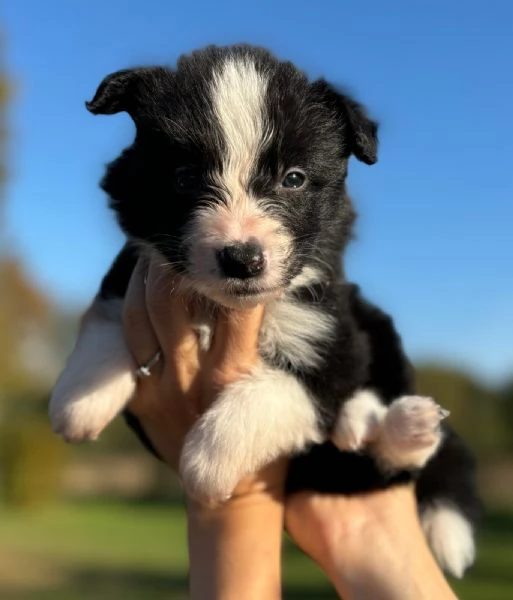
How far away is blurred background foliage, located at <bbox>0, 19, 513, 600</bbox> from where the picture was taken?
52.0ft

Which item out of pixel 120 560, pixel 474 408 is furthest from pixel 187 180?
pixel 474 408

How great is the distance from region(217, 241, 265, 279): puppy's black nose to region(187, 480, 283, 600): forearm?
115 centimetres

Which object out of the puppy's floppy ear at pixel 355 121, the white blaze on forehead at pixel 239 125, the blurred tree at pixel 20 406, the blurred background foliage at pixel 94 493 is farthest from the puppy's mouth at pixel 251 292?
the blurred tree at pixel 20 406

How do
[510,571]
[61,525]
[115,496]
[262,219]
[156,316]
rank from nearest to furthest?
[262,219], [156,316], [510,571], [61,525], [115,496]

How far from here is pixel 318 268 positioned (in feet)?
10.9

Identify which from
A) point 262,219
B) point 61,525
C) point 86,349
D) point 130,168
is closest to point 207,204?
point 262,219

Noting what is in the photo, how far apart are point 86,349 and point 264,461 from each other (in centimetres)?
90

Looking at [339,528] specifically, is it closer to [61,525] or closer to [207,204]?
[207,204]

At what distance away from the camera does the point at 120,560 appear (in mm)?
18016

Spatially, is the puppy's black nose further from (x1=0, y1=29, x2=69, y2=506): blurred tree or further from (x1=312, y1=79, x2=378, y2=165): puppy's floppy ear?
(x1=0, y1=29, x2=69, y2=506): blurred tree

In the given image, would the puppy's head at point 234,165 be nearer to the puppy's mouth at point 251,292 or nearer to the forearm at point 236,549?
the puppy's mouth at point 251,292

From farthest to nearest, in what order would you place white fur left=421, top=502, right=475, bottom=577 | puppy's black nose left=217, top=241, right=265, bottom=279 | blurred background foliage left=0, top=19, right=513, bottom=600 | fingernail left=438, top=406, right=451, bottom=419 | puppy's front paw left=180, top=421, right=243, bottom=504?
1. blurred background foliage left=0, top=19, right=513, bottom=600
2. white fur left=421, top=502, right=475, bottom=577
3. fingernail left=438, top=406, right=451, bottom=419
4. puppy's front paw left=180, top=421, right=243, bottom=504
5. puppy's black nose left=217, top=241, right=265, bottom=279

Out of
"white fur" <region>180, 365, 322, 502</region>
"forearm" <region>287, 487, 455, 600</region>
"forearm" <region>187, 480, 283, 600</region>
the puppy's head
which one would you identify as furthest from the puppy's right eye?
"forearm" <region>287, 487, 455, 600</region>

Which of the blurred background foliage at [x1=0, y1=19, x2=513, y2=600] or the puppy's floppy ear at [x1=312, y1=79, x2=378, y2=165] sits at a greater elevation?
the puppy's floppy ear at [x1=312, y1=79, x2=378, y2=165]
